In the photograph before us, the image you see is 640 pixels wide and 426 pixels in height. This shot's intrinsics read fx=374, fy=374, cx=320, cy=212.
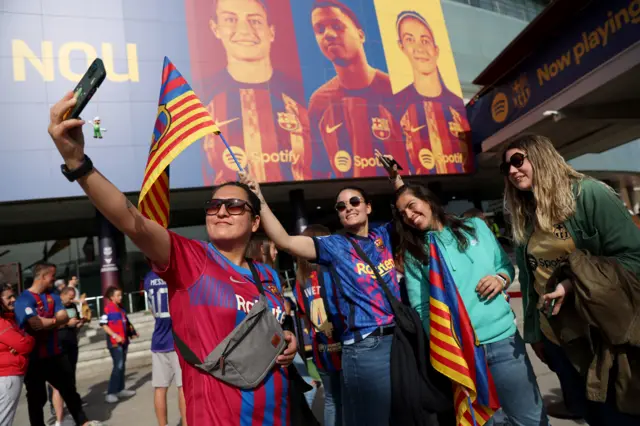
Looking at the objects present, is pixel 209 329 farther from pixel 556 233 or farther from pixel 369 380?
pixel 556 233

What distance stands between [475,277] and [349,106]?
532 inches

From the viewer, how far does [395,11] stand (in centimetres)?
1669

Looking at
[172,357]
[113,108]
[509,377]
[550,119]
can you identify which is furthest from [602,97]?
[113,108]

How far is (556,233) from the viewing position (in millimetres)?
2119

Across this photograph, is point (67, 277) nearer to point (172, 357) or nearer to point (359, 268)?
point (172, 357)

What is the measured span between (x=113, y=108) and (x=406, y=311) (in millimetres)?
13682

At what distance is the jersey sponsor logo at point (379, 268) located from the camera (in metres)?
2.58

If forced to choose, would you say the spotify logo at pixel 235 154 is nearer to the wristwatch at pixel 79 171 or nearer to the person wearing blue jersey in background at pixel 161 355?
the person wearing blue jersey in background at pixel 161 355

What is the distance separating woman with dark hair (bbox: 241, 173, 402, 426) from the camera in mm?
2357

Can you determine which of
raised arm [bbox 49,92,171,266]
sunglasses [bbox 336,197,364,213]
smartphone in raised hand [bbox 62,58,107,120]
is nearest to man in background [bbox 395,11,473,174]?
sunglasses [bbox 336,197,364,213]

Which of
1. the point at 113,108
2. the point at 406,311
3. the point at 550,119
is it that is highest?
the point at 113,108

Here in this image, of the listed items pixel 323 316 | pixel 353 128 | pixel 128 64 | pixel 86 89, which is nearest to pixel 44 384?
pixel 323 316

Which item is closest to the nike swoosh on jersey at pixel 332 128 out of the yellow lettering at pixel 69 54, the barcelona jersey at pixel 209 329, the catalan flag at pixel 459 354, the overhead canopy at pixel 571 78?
the overhead canopy at pixel 571 78

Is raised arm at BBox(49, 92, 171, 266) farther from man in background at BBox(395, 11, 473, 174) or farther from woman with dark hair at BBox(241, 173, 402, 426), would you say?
man in background at BBox(395, 11, 473, 174)
